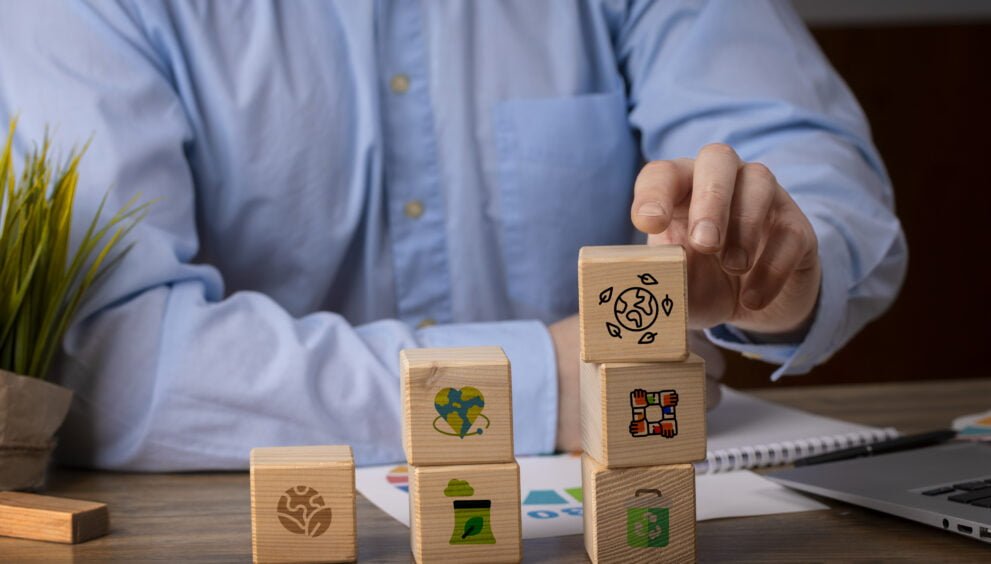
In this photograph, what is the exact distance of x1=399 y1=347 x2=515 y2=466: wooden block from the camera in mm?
702

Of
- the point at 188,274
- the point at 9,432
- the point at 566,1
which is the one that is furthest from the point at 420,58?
the point at 9,432

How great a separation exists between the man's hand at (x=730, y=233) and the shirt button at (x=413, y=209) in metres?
0.49

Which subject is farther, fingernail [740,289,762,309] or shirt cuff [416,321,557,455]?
shirt cuff [416,321,557,455]

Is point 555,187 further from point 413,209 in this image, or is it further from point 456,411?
point 456,411

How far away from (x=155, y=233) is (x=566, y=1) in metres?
0.62

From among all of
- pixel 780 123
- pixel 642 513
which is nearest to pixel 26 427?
pixel 642 513

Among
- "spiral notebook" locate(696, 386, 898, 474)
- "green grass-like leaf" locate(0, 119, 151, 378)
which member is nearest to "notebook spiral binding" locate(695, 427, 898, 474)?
"spiral notebook" locate(696, 386, 898, 474)

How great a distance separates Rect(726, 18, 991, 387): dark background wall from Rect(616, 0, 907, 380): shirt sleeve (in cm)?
188

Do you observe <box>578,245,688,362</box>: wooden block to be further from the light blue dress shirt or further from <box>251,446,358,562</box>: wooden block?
the light blue dress shirt

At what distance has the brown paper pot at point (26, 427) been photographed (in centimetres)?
91

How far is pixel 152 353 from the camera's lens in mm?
1099

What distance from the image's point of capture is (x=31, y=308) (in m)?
0.98

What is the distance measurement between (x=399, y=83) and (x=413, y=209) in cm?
16

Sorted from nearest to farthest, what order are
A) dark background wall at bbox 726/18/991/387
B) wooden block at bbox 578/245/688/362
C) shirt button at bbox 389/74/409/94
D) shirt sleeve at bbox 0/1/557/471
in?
wooden block at bbox 578/245/688/362 → shirt sleeve at bbox 0/1/557/471 → shirt button at bbox 389/74/409/94 → dark background wall at bbox 726/18/991/387
